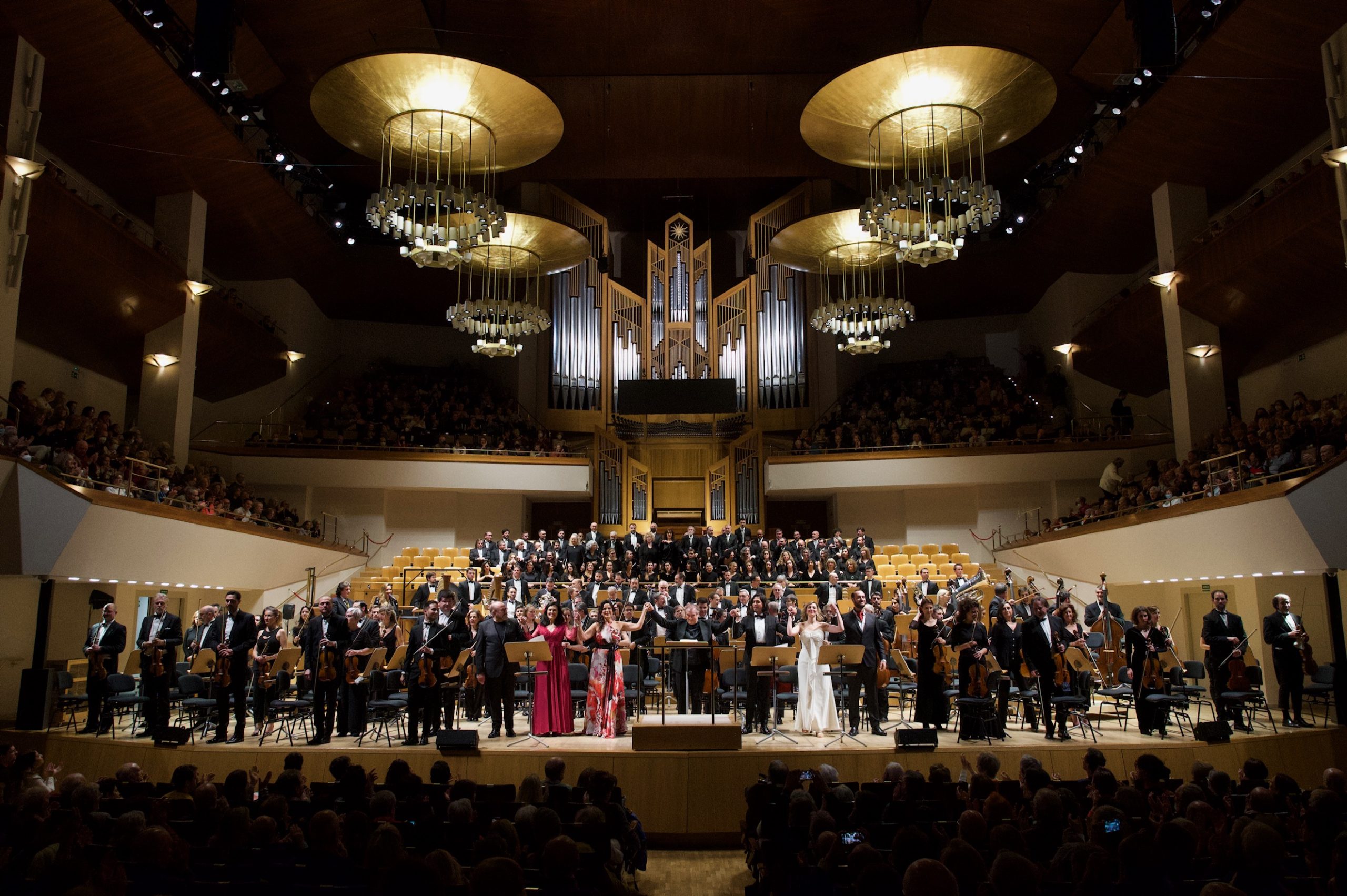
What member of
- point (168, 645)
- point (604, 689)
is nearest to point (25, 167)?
point (168, 645)

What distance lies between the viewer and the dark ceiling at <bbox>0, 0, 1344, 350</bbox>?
12.1m

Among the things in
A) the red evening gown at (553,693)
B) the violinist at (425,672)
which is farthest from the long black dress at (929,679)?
the violinist at (425,672)

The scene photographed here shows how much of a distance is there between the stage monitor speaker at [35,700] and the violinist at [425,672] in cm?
384

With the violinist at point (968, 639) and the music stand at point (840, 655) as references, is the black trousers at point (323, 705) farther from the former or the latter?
the violinist at point (968, 639)

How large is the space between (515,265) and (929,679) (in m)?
9.50

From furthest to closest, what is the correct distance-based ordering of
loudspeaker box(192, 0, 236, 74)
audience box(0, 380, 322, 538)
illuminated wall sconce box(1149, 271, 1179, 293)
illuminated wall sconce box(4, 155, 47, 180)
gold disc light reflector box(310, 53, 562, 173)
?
illuminated wall sconce box(1149, 271, 1179, 293) → loudspeaker box(192, 0, 236, 74) → illuminated wall sconce box(4, 155, 47, 180) → gold disc light reflector box(310, 53, 562, 173) → audience box(0, 380, 322, 538)

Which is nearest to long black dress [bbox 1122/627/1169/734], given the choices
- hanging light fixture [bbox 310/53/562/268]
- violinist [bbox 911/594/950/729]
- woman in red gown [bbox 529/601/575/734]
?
violinist [bbox 911/594/950/729]

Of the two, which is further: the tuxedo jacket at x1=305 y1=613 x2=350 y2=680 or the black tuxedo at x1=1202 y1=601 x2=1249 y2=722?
the black tuxedo at x1=1202 y1=601 x2=1249 y2=722

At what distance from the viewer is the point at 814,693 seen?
895cm

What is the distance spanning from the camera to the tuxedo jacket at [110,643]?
9344 mm

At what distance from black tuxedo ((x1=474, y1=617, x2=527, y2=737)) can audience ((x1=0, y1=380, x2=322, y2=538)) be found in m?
4.83

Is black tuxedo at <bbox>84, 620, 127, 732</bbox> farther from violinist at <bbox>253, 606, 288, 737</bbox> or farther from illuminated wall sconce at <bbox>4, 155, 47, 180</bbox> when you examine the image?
illuminated wall sconce at <bbox>4, 155, 47, 180</bbox>

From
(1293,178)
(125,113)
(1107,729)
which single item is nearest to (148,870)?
(1107,729)

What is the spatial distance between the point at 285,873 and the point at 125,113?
40.8 feet
